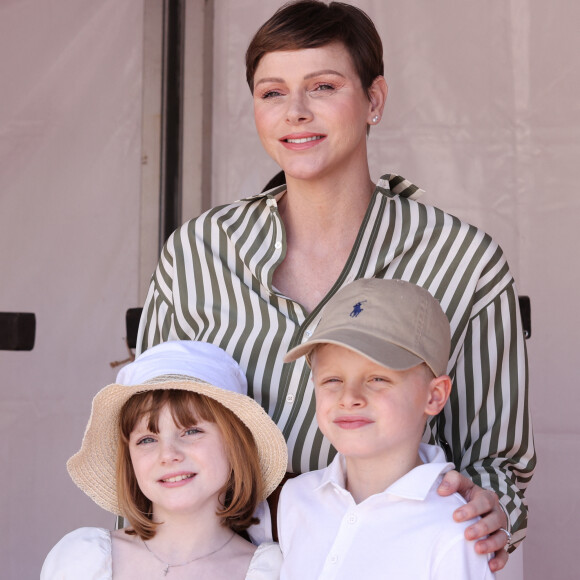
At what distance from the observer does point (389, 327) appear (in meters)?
1.75

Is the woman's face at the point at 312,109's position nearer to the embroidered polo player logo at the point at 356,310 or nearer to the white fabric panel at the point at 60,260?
the embroidered polo player logo at the point at 356,310

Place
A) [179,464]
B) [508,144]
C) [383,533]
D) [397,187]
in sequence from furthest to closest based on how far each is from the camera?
[508,144] → [397,187] → [179,464] → [383,533]

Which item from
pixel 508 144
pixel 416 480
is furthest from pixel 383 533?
pixel 508 144

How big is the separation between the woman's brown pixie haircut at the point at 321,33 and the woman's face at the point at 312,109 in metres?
0.02

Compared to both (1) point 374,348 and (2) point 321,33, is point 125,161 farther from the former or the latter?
(1) point 374,348

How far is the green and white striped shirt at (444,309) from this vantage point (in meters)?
2.11

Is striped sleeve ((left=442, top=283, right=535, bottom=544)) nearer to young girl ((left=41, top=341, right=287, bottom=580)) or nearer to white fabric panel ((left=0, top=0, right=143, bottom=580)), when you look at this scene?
young girl ((left=41, top=341, right=287, bottom=580))

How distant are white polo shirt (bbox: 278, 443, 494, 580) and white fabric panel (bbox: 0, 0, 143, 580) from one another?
188 cm

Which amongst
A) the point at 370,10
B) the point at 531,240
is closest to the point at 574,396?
the point at 531,240

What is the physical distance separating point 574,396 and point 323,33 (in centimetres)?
170

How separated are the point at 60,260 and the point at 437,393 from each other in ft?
6.89

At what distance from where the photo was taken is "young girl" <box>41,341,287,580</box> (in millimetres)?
1927

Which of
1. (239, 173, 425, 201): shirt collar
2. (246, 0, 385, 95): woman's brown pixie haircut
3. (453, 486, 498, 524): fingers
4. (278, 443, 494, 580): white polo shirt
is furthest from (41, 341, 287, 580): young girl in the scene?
(246, 0, 385, 95): woman's brown pixie haircut

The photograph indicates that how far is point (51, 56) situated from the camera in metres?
3.57
